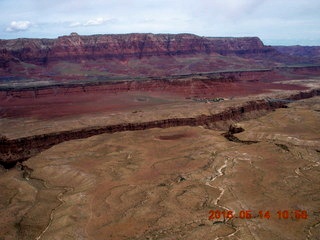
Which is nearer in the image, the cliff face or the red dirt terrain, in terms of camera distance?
the red dirt terrain

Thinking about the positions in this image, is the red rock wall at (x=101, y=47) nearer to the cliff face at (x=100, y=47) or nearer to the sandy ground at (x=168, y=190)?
the cliff face at (x=100, y=47)

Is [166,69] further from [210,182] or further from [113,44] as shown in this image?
[210,182]

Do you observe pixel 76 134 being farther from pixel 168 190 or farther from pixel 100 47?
pixel 100 47
